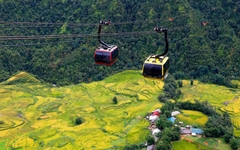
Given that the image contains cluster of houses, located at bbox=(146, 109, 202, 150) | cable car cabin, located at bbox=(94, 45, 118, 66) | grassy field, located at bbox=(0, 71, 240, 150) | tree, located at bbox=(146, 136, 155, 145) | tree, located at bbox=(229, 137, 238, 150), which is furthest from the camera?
grassy field, located at bbox=(0, 71, 240, 150)

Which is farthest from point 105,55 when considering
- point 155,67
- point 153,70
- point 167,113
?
point 167,113

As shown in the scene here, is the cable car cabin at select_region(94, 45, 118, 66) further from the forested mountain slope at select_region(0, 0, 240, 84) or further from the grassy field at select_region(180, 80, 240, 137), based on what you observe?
the forested mountain slope at select_region(0, 0, 240, 84)

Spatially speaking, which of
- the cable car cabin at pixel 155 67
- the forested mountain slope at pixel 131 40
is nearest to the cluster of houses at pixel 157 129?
the cable car cabin at pixel 155 67

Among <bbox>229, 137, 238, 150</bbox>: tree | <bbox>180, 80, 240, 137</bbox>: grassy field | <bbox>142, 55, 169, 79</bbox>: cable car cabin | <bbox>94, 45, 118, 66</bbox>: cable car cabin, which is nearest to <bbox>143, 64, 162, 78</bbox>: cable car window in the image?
<bbox>142, 55, 169, 79</bbox>: cable car cabin

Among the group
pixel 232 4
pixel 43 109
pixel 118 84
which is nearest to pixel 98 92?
pixel 118 84

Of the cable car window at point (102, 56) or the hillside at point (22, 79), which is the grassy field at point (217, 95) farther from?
the hillside at point (22, 79)

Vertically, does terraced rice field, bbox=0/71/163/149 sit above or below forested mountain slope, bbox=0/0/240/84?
below

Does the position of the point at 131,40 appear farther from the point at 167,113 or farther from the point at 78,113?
the point at 167,113

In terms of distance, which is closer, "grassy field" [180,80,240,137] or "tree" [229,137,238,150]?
"tree" [229,137,238,150]
